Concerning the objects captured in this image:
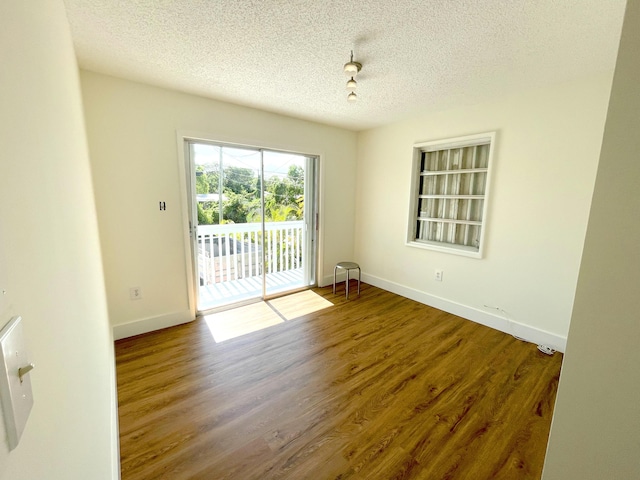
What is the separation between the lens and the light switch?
29 centimetres

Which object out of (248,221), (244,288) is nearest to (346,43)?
(248,221)

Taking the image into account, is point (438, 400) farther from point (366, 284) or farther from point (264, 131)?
point (264, 131)

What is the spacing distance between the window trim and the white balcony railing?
1.57 m

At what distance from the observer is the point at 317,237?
376 cm

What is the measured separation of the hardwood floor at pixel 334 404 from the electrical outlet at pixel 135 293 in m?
0.38

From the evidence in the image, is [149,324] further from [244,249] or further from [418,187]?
[418,187]

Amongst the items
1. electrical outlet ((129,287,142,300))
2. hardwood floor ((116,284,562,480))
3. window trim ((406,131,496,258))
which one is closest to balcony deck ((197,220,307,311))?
electrical outlet ((129,287,142,300))

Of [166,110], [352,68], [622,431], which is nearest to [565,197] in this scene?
[352,68]

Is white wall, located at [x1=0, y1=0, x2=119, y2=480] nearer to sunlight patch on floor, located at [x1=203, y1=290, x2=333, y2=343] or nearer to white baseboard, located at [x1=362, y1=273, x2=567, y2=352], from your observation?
sunlight patch on floor, located at [x1=203, y1=290, x2=333, y2=343]

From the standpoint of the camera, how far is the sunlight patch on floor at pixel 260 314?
262 centimetres

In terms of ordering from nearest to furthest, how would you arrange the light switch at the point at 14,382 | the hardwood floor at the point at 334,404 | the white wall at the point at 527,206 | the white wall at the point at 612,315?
the light switch at the point at 14,382 → the white wall at the point at 612,315 → the hardwood floor at the point at 334,404 → the white wall at the point at 527,206

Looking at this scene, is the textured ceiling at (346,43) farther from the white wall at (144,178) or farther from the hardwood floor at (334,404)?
the hardwood floor at (334,404)

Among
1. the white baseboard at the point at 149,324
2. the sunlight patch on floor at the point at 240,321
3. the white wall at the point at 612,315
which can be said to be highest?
the white wall at the point at 612,315

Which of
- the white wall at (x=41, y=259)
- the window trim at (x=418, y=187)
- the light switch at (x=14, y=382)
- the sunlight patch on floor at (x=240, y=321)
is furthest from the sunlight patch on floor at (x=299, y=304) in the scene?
the light switch at (x=14, y=382)
